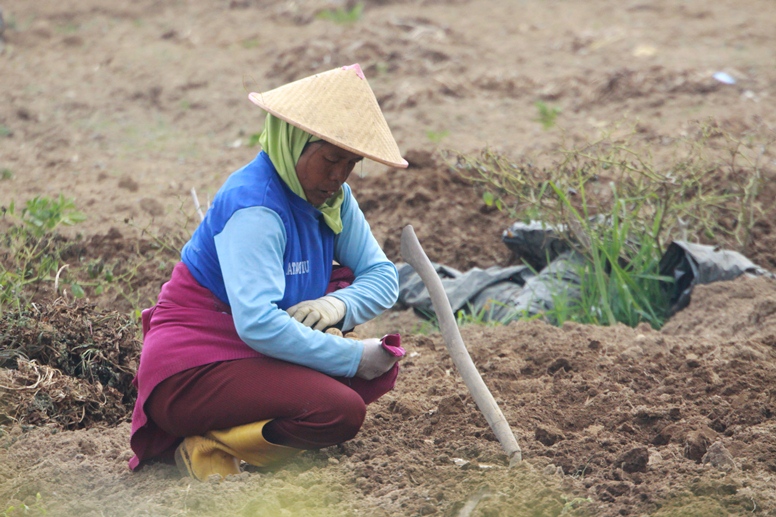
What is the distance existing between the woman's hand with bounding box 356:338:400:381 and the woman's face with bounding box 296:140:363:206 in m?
0.48

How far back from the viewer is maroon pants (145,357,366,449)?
271 centimetres

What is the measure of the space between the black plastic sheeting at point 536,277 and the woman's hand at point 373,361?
6.06ft

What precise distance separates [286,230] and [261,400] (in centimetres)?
50

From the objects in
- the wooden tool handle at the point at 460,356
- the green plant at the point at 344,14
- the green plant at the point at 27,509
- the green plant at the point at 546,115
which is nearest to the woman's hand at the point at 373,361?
the wooden tool handle at the point at 460,356

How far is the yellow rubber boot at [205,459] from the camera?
2781 mm

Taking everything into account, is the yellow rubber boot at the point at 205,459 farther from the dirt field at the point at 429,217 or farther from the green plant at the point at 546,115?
the green plant at the point at 546,115

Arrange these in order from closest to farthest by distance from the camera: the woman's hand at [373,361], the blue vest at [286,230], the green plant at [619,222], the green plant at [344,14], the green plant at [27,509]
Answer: the green plant at [27,509]
the blue vest at [286,230]
the woman's hand at [373,361]
the green plant at [619,222]
the green plant at [344,14]

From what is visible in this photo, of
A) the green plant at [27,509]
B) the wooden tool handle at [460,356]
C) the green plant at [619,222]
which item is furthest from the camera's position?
the green plant at [619,222]

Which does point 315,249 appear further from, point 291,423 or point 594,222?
point 594,222

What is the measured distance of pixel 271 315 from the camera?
256 cm

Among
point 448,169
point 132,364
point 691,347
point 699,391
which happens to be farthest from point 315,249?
point 448,169

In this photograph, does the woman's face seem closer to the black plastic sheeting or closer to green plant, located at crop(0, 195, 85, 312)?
green plant, located at crop(0, 195, 85, 312)

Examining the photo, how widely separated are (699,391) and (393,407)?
109cm

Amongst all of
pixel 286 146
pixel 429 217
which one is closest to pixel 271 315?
pixel 286 146
